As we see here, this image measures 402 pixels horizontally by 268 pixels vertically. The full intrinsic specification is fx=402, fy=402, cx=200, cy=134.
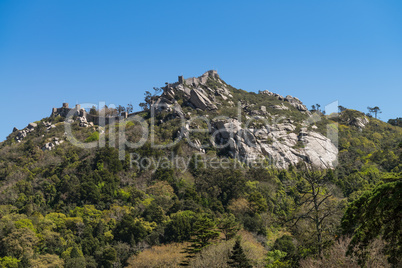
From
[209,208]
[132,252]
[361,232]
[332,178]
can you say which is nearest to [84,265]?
[132,252]

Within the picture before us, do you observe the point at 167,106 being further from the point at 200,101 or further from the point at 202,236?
the point at 202,236

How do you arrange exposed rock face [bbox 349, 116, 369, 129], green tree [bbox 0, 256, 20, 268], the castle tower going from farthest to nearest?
1. exposed rock face [bbox 349, 116, 369, 129]
2. the castle tower
3. green tree [bbox 0, 256, 20, 268]

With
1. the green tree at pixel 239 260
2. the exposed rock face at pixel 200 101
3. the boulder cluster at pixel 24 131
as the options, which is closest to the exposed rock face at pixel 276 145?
the exposed rock face at pixel 200 101

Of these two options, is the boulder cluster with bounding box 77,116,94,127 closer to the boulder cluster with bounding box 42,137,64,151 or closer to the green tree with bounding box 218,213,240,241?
the boulder cluster with bounding box 42,137,64,151

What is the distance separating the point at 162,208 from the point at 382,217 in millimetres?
41184

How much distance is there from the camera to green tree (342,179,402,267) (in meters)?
13.2

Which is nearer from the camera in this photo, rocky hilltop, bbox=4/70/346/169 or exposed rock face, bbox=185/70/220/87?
rocky hilltop, bbox=4/70/346/169

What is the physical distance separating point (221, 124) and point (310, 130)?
2106cm

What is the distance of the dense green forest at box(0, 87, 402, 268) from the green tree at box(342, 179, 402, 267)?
5.15 meters

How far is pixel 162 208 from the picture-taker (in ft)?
173

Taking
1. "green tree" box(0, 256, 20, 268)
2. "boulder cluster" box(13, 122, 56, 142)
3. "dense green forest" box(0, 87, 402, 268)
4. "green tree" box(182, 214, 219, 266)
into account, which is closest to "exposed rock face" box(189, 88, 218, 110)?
"dense green forest" box(0, 87, 402, 268)

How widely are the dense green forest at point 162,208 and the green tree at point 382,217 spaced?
16.9ft

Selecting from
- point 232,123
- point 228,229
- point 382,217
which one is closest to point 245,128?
point 232,123

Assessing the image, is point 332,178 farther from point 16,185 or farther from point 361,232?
point 361,232
